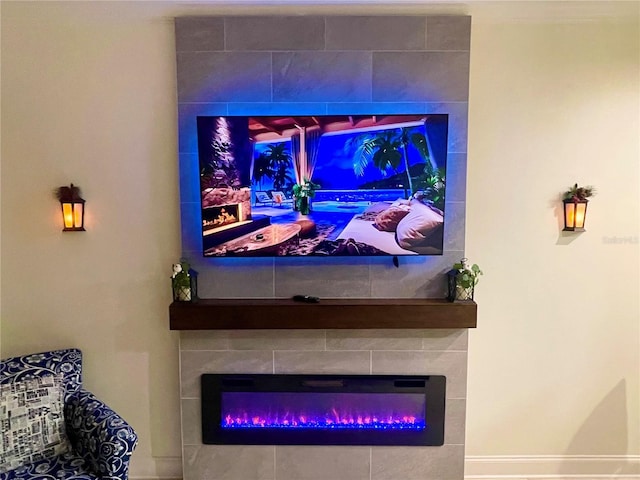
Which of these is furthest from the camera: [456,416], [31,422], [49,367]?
[456,416]

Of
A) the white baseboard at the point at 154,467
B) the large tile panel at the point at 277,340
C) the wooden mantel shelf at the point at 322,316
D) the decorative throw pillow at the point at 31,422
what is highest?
the wooden mantel shelf at the point at 322,316

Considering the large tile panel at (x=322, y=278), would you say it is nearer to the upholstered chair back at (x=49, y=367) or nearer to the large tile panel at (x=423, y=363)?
the large tile panel at (x=423, y=363)

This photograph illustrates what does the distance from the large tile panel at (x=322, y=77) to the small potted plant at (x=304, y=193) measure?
451mm

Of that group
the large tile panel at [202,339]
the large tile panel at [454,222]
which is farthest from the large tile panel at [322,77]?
the large tile panel at [202,339]

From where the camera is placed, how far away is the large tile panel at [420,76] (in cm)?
241

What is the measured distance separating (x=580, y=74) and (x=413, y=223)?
122 centimetres

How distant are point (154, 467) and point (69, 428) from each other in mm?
617

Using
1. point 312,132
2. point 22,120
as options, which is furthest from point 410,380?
point 22,120

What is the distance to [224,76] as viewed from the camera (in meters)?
2.42

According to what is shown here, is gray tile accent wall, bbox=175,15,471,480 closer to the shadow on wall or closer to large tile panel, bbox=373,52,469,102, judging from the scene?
large tile panel, bbox=373,52,469,102

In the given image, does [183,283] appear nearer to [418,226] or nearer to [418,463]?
[418,226]

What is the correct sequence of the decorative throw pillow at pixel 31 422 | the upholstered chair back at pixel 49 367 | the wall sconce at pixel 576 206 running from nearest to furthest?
the decorative throw pillow at pixel 31 422, the upholstered chair back at pixel 49 367, the wall sconce at pixel 576 206

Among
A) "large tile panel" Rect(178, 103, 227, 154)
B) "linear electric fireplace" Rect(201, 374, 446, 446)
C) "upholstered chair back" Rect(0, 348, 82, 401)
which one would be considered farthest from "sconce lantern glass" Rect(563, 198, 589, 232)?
"upholstered chair back" Rect(0, 348, 82, 401)

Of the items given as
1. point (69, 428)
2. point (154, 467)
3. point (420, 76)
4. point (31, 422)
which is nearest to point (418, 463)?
point (154, 467)
